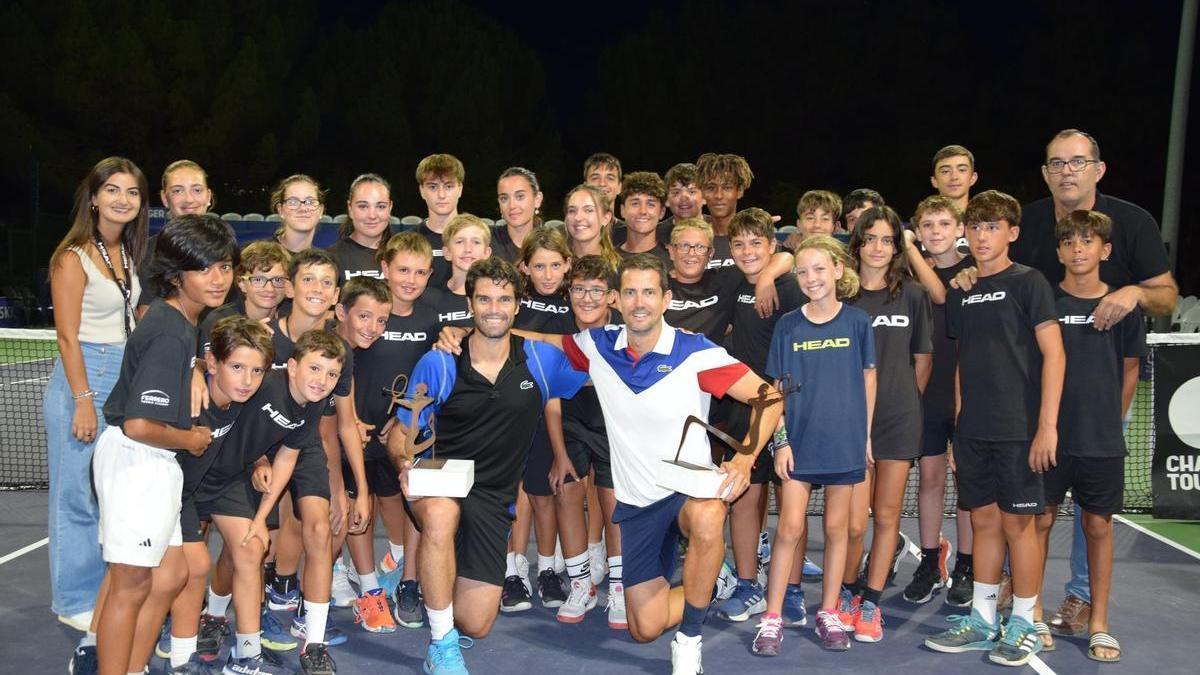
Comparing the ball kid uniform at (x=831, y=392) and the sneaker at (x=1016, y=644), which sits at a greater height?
the ball kid uniform at (x=831, y=392)

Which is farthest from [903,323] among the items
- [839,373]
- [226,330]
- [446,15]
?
[446,15]

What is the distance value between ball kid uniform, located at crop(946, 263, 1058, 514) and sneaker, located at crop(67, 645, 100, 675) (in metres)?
4.43

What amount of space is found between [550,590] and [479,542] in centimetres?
97

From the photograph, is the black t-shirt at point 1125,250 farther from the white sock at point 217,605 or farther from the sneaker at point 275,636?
the white sock at point 217,605

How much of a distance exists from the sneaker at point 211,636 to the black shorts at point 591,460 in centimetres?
199

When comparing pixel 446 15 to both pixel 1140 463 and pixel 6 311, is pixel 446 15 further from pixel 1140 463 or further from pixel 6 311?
pixel 1140 463

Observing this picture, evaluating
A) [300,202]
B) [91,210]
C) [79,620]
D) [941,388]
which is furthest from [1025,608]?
[91,210]

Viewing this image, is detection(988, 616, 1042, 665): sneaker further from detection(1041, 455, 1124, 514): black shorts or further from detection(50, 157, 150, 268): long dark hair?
detection(50, 157, 150, 268): long dark hair

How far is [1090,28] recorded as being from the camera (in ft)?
108

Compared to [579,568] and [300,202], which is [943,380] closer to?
[579,568]

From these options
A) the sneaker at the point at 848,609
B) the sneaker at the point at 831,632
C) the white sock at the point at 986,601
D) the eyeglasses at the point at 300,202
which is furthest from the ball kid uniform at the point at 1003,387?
the eyeglasses at the point at 300,202

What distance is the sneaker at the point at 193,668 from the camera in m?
5.13

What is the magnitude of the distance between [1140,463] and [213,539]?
27.0 feet

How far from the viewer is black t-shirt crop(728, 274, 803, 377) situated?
20.9 feet
